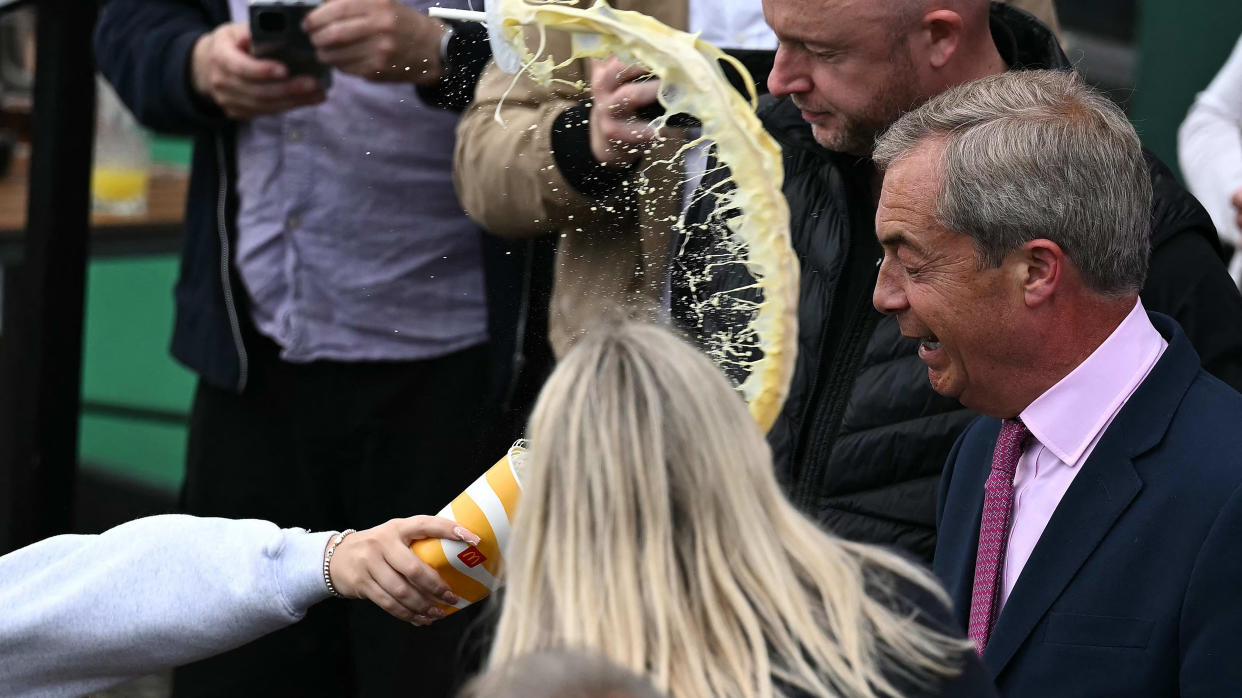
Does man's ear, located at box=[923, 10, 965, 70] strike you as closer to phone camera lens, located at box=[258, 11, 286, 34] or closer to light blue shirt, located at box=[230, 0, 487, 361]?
light blue shirt, located at box=[230, 0, 487, 361]

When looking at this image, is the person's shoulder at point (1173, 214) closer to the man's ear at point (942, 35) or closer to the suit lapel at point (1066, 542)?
the man's ear at point (942, 35)

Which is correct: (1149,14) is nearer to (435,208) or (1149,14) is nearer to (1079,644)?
(435,208)

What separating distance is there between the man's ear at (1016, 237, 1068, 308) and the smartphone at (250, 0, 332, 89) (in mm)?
1335

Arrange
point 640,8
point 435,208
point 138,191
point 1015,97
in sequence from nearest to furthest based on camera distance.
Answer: point 1015,97
point 640,8
point 435,208
point 138,191

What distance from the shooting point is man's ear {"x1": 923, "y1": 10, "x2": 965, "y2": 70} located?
2.15 m

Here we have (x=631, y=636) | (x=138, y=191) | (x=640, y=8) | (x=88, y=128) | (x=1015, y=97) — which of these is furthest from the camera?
(x=138, y=191)

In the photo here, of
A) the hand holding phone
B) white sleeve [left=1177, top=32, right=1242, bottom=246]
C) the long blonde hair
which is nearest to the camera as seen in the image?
the long blonde hair

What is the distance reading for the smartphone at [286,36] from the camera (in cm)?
265

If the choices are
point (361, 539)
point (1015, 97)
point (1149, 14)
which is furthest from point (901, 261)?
point (1149, 14)

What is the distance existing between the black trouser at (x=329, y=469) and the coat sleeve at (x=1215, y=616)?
3.83 feet

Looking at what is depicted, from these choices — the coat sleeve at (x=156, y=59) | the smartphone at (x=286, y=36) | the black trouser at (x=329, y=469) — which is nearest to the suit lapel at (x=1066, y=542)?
the black trouser at (x=329, y=469)

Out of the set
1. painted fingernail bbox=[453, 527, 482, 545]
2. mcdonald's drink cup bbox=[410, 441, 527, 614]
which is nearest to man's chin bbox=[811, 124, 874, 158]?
mcdonald's drink cup bbox=[410, 441, 527, 614]

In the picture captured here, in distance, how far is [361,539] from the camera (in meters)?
1.77

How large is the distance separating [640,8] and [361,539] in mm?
817
